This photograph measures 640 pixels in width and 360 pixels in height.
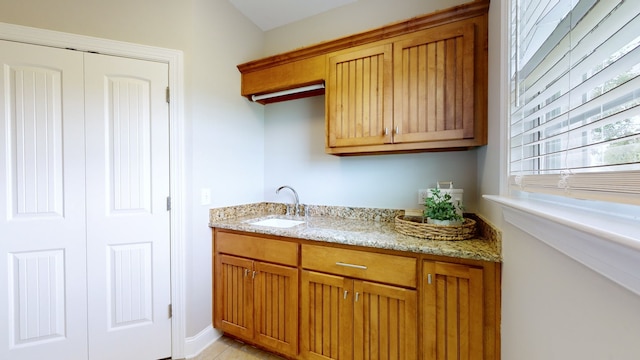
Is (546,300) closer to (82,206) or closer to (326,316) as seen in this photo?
(326,316)

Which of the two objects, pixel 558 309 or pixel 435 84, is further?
pixel 435 84

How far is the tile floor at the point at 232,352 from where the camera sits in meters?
1.62

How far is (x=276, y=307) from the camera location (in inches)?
60.1

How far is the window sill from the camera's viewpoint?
13.7 inches

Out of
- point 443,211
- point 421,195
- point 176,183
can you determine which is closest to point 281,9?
point 176,183

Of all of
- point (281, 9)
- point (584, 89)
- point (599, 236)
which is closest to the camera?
point (599, 236)

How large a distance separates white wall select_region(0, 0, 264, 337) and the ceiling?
0.09m

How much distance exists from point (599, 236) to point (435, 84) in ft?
3.96

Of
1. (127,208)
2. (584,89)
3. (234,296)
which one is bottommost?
(234,296)

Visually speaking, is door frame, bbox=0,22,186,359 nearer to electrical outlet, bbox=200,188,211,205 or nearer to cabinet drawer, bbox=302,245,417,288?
electrical outlet, bbox=200,188,211,205

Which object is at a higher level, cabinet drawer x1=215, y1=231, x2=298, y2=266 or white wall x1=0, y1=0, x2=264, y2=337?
white wall x1=0, y1=0, x2=264, y2=337

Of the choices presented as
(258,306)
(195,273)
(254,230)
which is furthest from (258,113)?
(258,306)

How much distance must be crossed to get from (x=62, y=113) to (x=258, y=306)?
167 centimetres

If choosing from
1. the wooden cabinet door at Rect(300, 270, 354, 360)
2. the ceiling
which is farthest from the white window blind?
the ceiling
